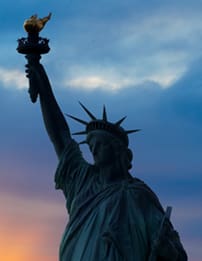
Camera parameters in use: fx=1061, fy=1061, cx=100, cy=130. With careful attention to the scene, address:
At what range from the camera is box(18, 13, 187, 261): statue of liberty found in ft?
48.2

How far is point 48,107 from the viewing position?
1627 centimetres

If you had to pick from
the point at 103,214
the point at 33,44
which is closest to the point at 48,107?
the point at 33,44

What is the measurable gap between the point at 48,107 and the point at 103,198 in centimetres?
182

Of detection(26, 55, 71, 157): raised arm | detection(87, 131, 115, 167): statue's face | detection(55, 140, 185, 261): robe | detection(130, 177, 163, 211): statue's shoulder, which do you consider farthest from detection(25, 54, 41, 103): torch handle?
detection(130, 177, 163, 211): statue's shoulder

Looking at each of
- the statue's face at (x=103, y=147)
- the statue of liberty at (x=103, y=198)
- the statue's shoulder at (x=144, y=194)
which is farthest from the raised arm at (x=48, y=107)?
the statue's shoulder at (x=144, y=194)

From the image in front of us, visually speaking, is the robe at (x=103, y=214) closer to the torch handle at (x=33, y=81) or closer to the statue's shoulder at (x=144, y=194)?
the statue's shoulder at (x=144, y=194)

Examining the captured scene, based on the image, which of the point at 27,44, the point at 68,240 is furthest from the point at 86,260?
the point at 27,44

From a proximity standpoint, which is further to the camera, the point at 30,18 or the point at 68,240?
the point at 30,18

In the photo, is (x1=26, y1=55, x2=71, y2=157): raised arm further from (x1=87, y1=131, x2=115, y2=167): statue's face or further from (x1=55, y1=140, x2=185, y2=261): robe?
(x1=87, y1=131, x2=115, y2=167): statue's face

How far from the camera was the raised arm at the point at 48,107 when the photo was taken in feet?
53.1

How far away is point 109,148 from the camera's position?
15734mm

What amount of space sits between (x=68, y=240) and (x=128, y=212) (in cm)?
95

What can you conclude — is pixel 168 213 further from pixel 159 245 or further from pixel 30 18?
pixel 30 18

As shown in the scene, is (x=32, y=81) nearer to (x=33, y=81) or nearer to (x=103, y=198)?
(x=33, y=81)
